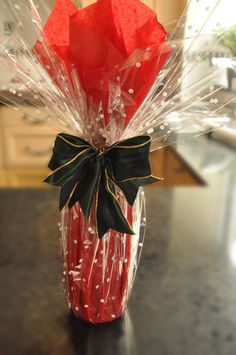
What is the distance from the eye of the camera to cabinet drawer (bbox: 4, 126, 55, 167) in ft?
7.35

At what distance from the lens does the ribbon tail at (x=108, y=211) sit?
457mm

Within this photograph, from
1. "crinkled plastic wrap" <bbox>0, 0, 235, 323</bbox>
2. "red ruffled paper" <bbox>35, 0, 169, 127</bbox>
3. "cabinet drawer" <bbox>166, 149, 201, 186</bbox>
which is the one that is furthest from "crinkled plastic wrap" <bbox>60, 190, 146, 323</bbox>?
"cabinet drawer" <bbox>166, 149, 201, 186</bbox>

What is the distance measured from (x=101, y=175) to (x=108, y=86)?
105 mm

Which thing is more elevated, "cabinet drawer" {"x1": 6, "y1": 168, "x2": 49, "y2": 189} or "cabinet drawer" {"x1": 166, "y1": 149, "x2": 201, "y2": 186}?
Answer: "cabinet drawer" {"x1": 166, "y1": 149, "x2": 201, "y2": 186}

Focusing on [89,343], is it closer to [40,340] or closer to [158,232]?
[40,340]

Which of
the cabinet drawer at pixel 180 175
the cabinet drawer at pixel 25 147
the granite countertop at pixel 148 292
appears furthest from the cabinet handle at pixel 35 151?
the granite countertop at pixel 148 292

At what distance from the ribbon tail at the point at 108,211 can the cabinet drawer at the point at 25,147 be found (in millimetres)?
1807

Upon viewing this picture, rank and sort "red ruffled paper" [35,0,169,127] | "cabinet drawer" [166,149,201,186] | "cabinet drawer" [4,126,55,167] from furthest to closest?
"cabinet drawer" [4,126,55,167]
"cabinet drawer" [166,149,201,186]
"red ruffled paper" [35,0,169,127]

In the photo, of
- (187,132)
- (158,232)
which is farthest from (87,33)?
(158,232)

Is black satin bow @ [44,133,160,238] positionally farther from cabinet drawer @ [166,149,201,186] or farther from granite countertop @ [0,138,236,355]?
cabinet drawer @ [166,149,201,186]

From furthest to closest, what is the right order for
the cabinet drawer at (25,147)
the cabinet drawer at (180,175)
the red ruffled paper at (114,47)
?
the cabinet drawer at (25,147), the cabinet drawer at (180,175), the red ruffled paper at (114,47)

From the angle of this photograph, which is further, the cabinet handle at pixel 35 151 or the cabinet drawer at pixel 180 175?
the cabinet handle at pixel 35 151

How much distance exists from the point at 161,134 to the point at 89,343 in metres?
0.29

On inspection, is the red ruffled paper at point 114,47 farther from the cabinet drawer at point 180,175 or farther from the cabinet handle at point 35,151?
the cabinet handle at point 35,151
